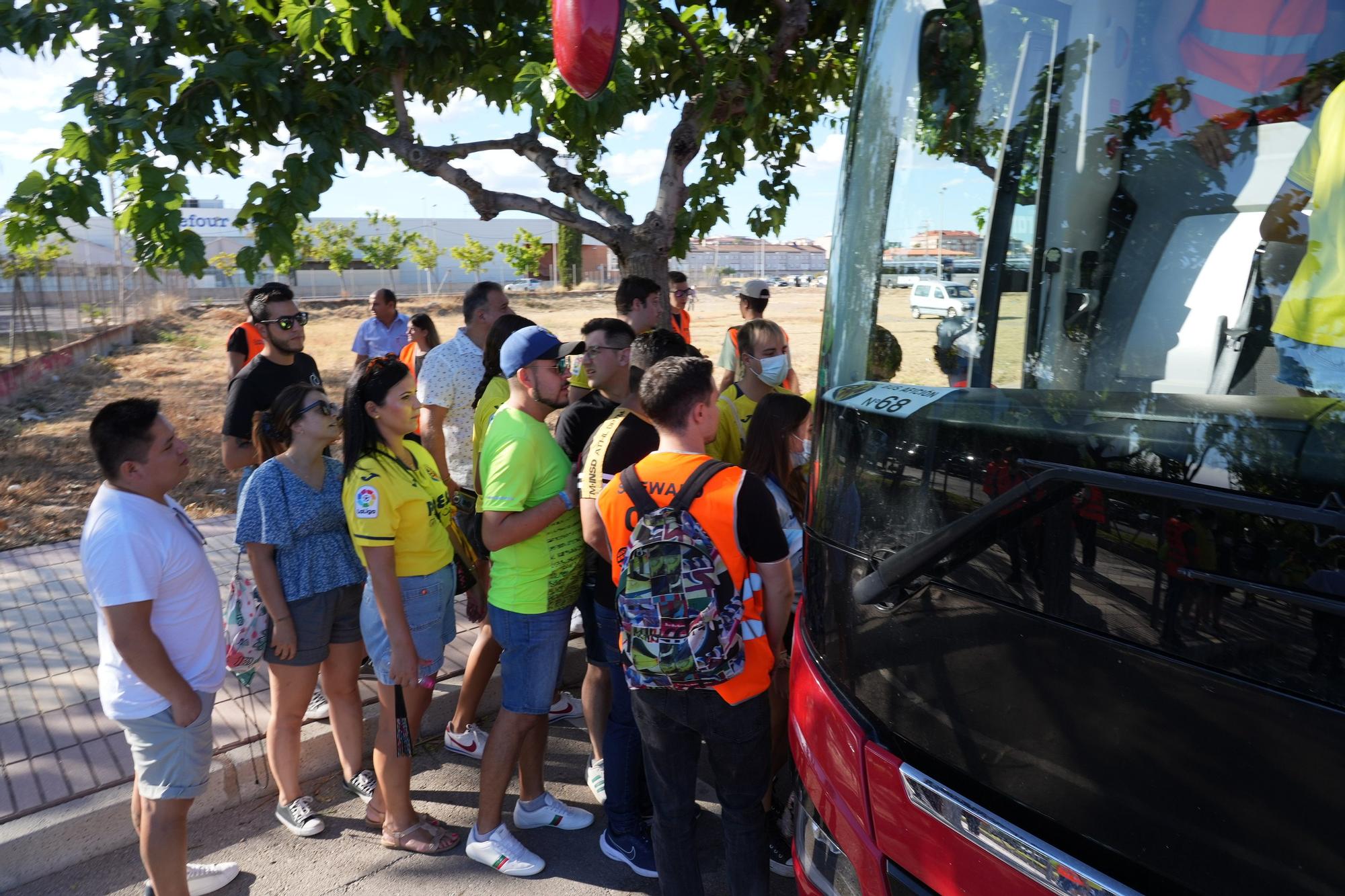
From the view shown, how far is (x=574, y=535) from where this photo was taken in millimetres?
3367

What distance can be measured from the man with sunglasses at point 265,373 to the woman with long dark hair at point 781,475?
84.2 inches

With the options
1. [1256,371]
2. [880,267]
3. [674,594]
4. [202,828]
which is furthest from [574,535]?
[1256,371]

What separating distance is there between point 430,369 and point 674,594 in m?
2.93

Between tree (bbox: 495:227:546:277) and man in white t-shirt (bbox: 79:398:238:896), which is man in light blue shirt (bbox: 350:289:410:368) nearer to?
man in white t-shirt (bbox: 79:398:238:896)

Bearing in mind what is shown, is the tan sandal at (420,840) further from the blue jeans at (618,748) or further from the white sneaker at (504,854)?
the blue jeans at (618,748)

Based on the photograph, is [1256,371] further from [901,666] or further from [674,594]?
[674,594]

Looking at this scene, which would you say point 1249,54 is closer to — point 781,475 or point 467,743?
point 781,475

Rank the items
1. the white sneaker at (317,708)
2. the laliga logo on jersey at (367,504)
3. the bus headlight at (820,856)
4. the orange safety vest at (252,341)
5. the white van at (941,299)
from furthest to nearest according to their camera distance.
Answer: the orange safety vest at (252,341) → the white sneaker at (317,708) → the laliga logo on jersey at (367,504) → the white van at (941,299) → the bus headlight at (820,856)

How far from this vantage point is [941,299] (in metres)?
2.30

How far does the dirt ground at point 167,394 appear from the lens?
743 cm

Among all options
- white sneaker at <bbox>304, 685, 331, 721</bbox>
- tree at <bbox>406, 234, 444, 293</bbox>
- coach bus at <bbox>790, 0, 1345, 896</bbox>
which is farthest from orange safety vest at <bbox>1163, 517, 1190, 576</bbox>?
tree at <bbox>406, 234, 444, 293</bbox>

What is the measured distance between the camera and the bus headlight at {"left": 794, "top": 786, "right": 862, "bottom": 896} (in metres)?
2.11

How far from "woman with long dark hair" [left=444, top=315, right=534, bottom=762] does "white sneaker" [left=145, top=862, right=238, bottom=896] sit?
3.50 ft

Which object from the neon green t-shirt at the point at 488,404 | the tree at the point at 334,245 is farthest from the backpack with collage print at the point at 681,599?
the tree at the point at 334,245
